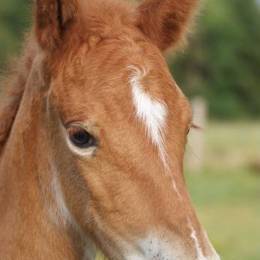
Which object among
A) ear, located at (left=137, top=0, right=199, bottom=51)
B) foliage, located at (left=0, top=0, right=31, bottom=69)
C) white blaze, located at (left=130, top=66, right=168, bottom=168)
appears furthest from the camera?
foliage, located at (left=0, top=0, right=31, bottom=69)

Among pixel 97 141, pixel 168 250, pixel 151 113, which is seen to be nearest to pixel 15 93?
pixel 97 141

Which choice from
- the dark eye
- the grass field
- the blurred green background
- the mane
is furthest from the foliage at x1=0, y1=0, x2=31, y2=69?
the dark eye

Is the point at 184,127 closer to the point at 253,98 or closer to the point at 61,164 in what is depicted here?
the point at 61,164

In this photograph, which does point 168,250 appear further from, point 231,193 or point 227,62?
point 227,62

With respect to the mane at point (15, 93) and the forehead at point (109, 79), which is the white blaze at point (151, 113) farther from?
the mane at point (15, 93)

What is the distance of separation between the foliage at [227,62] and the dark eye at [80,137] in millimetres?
46480

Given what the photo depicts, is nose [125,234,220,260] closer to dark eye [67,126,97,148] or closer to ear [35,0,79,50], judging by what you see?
dark eye [67,126,97,148]

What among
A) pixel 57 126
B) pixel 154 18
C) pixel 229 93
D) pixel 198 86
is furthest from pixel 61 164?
pixel 229 93

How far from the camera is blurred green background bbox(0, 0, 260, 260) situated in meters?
13.1

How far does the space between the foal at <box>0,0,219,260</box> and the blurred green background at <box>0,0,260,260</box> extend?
400 millimetres

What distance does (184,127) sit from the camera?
154 inches

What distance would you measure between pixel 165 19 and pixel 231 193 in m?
14.0

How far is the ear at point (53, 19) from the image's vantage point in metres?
4.03

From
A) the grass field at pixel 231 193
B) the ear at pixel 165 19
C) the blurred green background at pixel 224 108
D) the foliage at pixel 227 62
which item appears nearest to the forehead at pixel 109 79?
the ear at pixel 165 19
